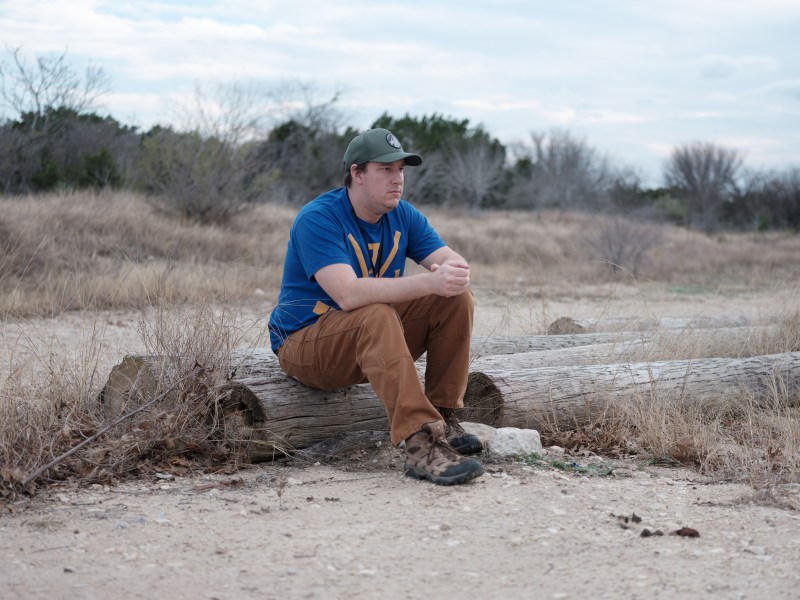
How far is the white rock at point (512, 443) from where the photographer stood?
4484mm

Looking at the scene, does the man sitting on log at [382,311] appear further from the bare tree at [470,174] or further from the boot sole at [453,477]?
the bare tree at [470,174]

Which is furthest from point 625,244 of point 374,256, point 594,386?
point 374,256

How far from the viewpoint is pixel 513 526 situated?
3.50 m

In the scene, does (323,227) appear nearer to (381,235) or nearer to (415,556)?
(381,235)

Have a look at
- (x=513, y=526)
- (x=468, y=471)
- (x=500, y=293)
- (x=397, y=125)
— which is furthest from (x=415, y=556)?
(x=397, y=125)

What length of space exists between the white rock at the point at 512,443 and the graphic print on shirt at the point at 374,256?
100cm

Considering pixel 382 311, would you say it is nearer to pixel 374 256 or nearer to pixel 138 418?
pixel 374 256

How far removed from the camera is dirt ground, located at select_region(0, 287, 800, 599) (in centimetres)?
294

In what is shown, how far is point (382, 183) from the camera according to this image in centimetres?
435

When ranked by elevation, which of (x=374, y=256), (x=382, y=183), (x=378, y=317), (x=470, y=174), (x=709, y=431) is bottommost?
(x=709, y=431)

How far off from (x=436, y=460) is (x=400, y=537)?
692 millimetres

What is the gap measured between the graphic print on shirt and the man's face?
0.21m

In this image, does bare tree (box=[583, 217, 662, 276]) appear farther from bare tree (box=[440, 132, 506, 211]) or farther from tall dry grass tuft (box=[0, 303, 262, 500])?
bare tree (box=[440, 132, 506, 211])

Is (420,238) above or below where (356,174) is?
below
